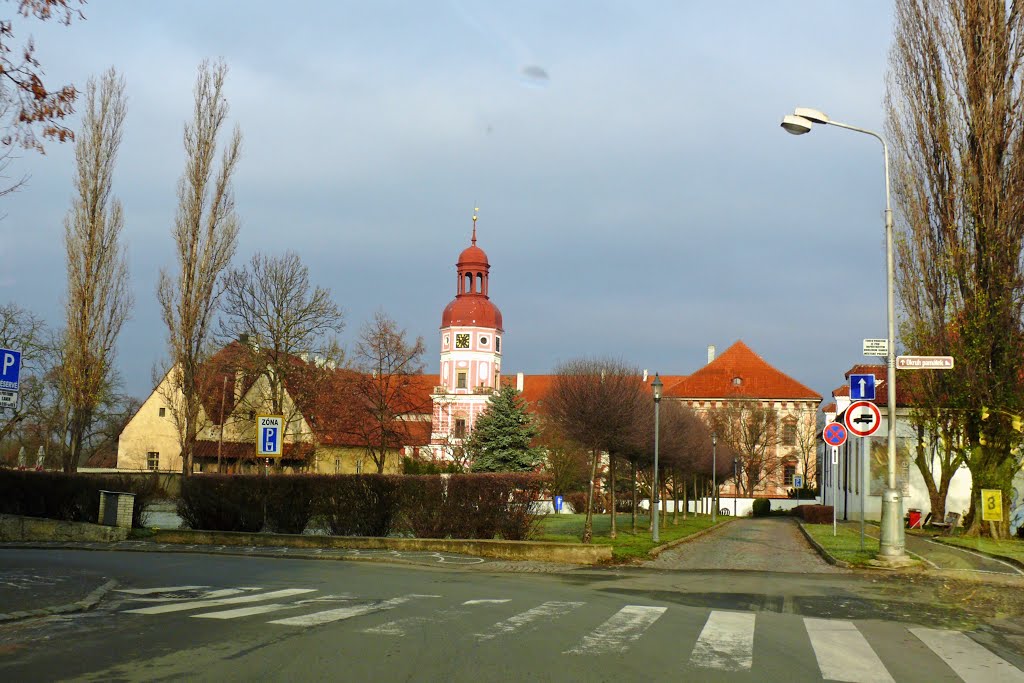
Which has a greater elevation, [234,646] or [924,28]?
[924,28]

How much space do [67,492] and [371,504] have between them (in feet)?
33.3

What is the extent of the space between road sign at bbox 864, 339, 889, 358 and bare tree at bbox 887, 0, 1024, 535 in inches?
364

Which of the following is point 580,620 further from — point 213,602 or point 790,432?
point 790,432

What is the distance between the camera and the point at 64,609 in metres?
12.0

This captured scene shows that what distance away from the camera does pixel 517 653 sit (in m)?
8.93

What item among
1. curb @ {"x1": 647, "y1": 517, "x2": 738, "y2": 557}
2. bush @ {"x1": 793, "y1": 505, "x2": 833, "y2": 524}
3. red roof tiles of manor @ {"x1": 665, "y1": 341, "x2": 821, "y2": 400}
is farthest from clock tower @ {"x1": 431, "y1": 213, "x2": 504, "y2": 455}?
curb @ {"x1": 647, "y1": 517, "x2": 738, "y2": 557}

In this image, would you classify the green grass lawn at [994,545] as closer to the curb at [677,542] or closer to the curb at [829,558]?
the curb at [829,558]

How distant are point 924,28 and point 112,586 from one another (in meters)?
27.4

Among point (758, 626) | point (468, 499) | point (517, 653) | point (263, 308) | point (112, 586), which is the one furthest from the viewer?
point (263, 308)

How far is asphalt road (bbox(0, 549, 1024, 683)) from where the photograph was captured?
8227 mm

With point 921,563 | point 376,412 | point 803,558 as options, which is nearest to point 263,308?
point 376,412

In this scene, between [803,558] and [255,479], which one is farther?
[255,479]

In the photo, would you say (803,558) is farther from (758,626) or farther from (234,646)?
(234,646)

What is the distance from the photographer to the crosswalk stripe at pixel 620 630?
30.5 ft
